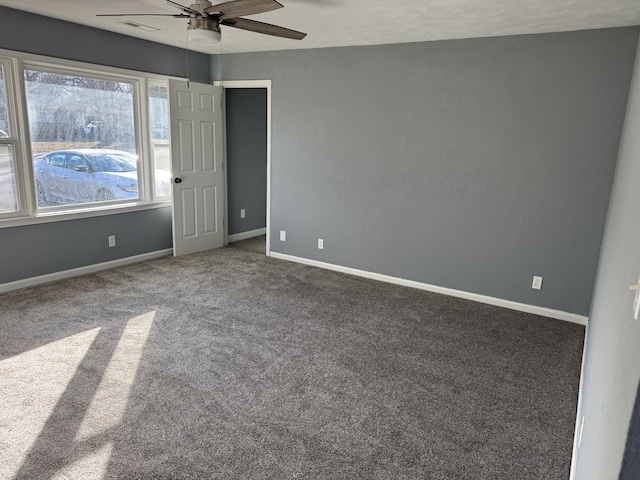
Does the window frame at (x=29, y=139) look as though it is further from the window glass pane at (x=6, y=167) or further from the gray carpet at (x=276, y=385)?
the gray carpet at (x=276, y=385)

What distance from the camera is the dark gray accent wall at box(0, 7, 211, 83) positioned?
3.86m

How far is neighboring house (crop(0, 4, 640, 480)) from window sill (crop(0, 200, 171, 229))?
0.07m

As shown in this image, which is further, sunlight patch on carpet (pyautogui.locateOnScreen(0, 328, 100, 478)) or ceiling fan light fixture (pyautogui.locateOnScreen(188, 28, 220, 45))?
ceiling fan light fixture (pyautogui.locateOnScreen(188, 28, 220, 45))

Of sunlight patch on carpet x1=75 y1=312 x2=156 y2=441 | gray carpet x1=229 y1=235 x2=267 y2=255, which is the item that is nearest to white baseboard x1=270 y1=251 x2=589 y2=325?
gray carpet x1=229 y1=235 x2=267 y2=255

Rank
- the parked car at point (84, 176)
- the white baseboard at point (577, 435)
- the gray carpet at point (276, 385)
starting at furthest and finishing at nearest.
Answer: the parked car at point (84, 176) → the gray carpet at point (276, 385) → the white baseboard at point (577, 435)

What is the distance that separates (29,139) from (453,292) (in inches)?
168

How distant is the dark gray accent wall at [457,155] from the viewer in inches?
145

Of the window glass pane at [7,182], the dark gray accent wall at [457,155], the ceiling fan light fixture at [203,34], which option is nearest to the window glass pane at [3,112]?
the window glass pane at [7,182]

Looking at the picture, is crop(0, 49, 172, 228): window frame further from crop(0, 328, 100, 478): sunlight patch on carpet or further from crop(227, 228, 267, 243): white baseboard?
crop(0, 328, 100, 478): sunlight patch on carpet

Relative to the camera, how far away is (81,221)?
465 centimetres

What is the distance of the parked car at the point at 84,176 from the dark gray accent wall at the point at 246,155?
1407 mm

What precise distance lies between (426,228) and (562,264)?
1259 mm

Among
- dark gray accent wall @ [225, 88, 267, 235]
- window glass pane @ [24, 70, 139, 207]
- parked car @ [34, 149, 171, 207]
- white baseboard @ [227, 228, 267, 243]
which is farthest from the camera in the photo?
white baseboard @ [227, 228, 267, 243]

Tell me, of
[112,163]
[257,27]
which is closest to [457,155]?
[257,27]
